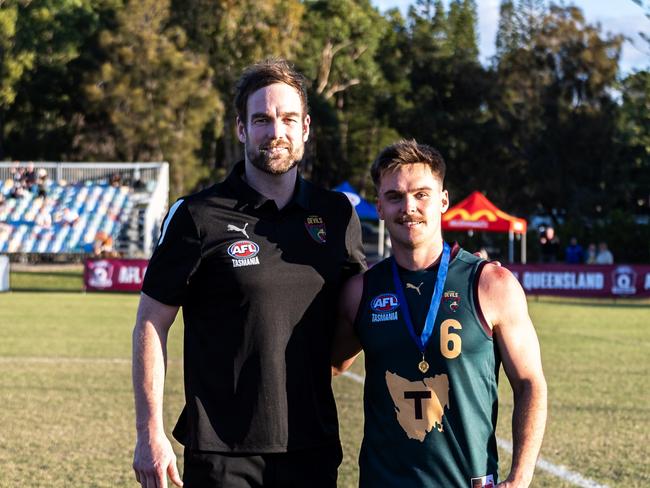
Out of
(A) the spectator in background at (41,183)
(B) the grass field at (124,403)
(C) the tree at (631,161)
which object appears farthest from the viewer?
(C) the tree at (631,161)

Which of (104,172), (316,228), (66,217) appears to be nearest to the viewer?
(316,228)

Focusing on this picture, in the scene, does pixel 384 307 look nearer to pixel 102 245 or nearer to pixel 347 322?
pixel 347 322

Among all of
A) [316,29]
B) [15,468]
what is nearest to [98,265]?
[15,468]

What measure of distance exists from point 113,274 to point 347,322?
27.7 meters

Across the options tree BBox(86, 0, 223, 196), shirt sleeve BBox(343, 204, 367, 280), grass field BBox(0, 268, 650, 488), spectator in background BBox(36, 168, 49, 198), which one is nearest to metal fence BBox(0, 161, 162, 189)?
spectator in background BBox(36, 168, 49, 198)

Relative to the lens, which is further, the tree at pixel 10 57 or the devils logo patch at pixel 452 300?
the tree at pixel 10 57

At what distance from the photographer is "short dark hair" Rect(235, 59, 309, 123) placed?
13.9 feet

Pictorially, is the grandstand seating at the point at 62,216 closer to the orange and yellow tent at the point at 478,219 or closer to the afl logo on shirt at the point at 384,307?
the orange and yellow tent at the point at 478,219

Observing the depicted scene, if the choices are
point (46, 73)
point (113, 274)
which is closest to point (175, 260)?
point (113, 274)

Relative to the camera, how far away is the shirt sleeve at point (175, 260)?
4160mm

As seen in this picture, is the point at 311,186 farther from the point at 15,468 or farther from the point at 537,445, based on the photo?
the point at 15,468

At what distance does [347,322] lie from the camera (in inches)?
167

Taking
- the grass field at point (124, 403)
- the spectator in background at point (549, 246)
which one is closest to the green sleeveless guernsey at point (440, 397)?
the grass field at point (124, 403)

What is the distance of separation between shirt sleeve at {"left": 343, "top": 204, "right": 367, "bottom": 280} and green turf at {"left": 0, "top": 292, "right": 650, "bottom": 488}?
3.60 metres
